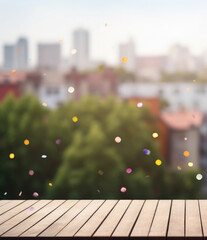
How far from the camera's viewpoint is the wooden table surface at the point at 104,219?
8.41 ft

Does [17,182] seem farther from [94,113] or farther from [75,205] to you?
[75,205]

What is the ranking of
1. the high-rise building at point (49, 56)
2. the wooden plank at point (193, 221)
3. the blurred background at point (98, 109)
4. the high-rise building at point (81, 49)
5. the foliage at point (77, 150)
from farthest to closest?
the high-rise building at point (81, 49) → the high-rise building at point (49, 56) → the blurred background at point (98, 109) → the foliage at point (77, 150) → the wooden plank at point (193, 221)

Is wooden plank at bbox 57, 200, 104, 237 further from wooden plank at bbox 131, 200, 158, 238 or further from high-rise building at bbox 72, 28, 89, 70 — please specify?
high-rise building at bbox 72, 28, 89, 70

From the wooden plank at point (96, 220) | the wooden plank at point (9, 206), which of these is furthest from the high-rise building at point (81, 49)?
the wooden plank at point (96, 220)

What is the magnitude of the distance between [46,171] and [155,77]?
26.0 m

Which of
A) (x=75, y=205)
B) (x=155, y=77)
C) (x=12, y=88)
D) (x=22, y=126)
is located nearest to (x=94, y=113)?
(x=22, y=126)

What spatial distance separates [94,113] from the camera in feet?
77.0

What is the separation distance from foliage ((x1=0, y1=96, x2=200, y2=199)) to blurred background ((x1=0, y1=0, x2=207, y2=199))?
0.04 meters

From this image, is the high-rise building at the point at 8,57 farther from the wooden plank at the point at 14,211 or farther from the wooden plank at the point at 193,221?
the wooden plank at the point at 193,221

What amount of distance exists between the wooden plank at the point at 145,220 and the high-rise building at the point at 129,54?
136 ft

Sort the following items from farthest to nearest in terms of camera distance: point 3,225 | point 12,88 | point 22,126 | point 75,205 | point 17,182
A: 1. point 12,88
2. point 22,126
3. point 17,182
4. point 75,205
5. point 3,225

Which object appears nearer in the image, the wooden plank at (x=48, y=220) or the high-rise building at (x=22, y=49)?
the wooden plank at (x=48, y=220)

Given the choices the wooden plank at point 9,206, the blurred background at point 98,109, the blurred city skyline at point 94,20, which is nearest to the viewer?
the wooden plank at point 9,206

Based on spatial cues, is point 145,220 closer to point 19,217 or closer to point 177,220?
point 177,220
